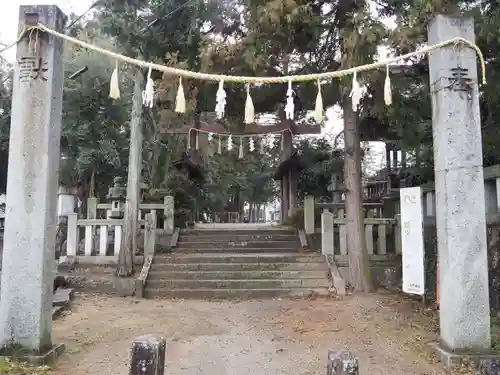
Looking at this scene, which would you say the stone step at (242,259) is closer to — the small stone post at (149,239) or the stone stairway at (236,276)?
the stone stairway at (236,276)

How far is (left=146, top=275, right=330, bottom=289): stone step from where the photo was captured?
32.3ft

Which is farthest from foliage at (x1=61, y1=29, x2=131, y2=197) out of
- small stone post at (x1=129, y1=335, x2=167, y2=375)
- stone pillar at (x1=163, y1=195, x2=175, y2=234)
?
small stone post at (x1=129, y1=335, x2=167, y2=375)

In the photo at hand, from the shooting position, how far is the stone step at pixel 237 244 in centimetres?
1306

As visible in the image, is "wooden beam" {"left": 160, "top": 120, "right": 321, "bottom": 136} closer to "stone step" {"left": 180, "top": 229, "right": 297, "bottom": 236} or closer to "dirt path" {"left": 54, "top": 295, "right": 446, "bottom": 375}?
"stone step" {"left": 180, "top": 229, "right": 297, "bottom": 236}

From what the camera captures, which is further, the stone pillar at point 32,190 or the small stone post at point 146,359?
the stone pillar at point 32,190

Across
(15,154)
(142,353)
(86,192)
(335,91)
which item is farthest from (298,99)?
(86,192)

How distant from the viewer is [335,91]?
950 centimetres

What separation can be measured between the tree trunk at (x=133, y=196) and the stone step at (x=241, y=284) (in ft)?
2.55

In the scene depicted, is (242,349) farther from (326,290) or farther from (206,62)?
(206,62)

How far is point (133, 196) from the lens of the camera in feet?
34.7

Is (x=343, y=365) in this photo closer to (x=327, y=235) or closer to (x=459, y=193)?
(x=459, y=193)

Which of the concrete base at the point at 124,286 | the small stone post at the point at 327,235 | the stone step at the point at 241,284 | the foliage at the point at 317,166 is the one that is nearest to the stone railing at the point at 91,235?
the concrete base at the point at 124,286

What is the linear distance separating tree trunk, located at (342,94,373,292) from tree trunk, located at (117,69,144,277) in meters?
4.80

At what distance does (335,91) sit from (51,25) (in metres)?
5.82
